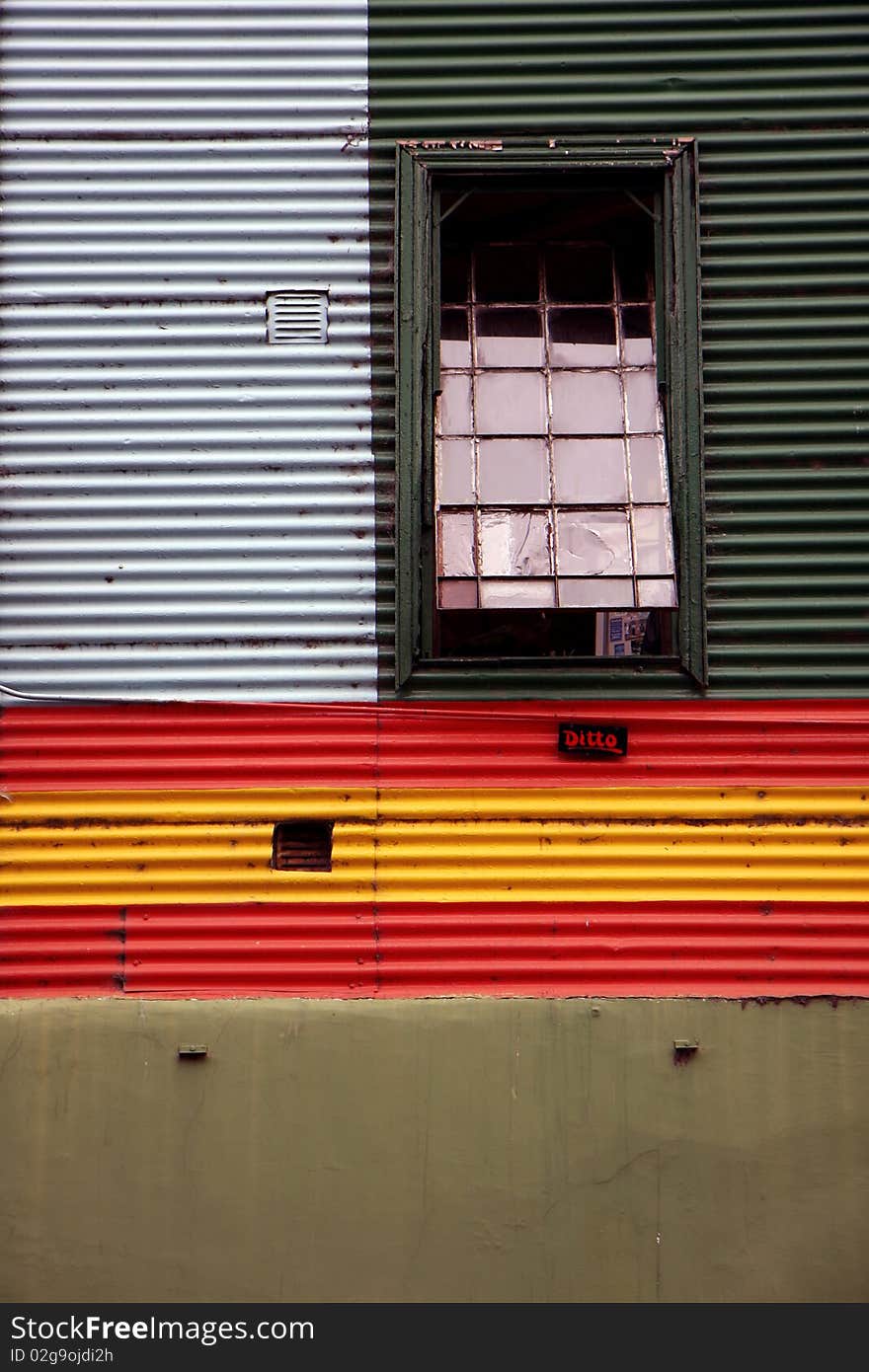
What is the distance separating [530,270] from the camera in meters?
5.45

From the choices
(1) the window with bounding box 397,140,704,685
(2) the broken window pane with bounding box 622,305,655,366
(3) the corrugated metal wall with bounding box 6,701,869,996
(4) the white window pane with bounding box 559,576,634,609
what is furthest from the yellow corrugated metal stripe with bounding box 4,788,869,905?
(2) the broken window pane with bounding box 622,305,655,366

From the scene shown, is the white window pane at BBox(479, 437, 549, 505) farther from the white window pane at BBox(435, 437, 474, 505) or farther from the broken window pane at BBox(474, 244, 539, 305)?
the broken window pane at BBox(474, 244, 539, 305)

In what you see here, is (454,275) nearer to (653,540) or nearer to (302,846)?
(653,540)

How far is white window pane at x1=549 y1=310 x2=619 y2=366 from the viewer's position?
5.32 metres

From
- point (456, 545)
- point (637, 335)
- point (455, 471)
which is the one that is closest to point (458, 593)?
point (456, 545)

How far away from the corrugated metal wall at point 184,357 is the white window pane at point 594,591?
3.15ft

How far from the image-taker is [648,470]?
16.9ft

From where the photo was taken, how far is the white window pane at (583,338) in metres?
5.32

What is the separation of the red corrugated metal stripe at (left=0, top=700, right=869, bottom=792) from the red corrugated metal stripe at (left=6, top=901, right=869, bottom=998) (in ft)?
1.98

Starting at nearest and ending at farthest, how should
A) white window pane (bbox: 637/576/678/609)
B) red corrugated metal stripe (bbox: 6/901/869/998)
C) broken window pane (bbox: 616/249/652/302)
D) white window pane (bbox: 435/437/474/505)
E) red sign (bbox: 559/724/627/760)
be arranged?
red corrugated metal stripe (bbox: 6/901/869/998) < red sign (bbox: 559/724/627/760) < white window pane (bbox: 637/576/678/609) < white window pane (bbox: 435/437/474/505) < broken window pane (bbox: 616/249/652/302)
